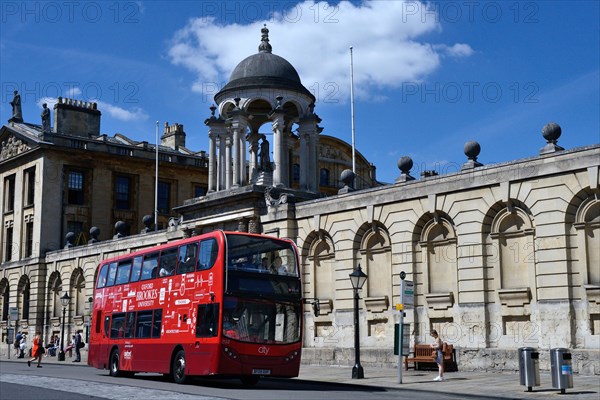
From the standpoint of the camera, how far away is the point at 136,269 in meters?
28.2

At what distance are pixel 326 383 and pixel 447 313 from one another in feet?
20.2

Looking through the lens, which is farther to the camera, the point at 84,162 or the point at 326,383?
the point at 84,162

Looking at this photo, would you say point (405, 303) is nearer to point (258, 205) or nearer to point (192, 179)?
point (258, 205)

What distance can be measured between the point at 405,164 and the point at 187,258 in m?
10.4

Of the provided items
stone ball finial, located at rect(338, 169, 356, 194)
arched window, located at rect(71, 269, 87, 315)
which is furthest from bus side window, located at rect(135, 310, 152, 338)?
arched window, located at rect(71, 269, 87, 315)

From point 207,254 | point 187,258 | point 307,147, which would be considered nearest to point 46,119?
point 307,147

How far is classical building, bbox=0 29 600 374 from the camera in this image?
25.2m

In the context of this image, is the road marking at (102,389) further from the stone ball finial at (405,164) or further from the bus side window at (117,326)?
the stone ball finial at (405,164)

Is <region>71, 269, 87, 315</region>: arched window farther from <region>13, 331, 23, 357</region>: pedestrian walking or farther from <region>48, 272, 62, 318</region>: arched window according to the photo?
<region>13, 331, 23, 357</region>: pedestrian walking

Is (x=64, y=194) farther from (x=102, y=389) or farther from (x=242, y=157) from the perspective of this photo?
(x=102, y=389)

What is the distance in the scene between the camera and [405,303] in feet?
77.6

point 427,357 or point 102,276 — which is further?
point 102,276

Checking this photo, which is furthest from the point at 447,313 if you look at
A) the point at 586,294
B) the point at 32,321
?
the point at 32,321

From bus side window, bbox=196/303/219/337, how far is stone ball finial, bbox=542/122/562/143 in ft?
39.1
